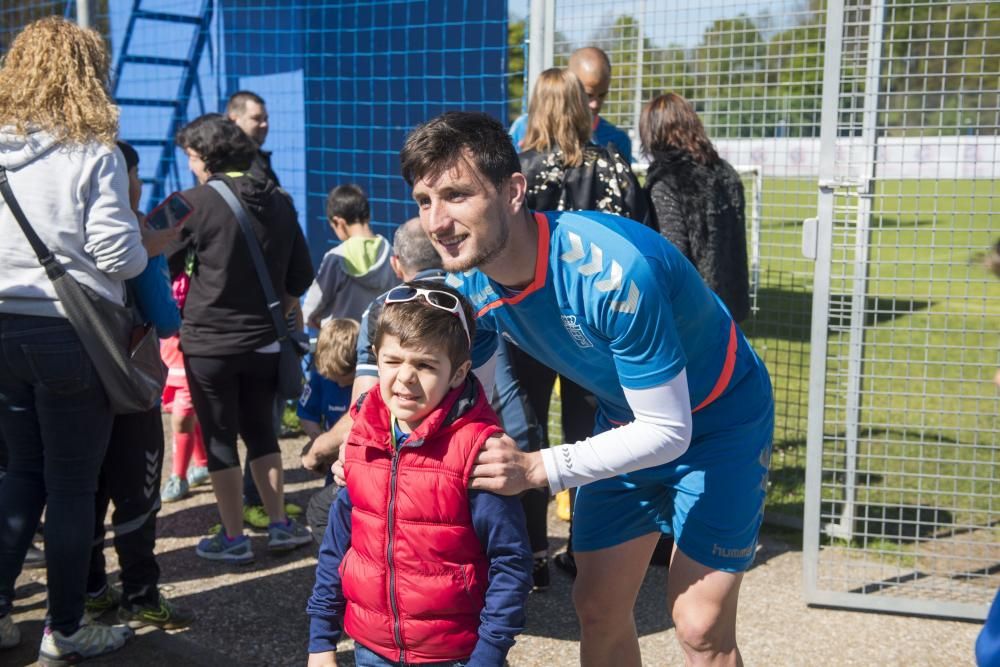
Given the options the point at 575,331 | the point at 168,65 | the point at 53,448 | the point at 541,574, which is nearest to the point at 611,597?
the point at 575,331

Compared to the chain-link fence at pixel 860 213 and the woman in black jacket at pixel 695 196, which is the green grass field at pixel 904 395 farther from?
the woman in black jacket at pixel 695 196

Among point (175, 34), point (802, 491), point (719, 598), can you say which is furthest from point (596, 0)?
point (175, 34)

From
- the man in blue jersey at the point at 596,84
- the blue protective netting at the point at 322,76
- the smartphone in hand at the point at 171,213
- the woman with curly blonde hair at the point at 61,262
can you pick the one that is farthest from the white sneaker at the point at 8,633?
the blue protective netting at the point at 322,76

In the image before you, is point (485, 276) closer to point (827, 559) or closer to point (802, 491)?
point (827, 559)

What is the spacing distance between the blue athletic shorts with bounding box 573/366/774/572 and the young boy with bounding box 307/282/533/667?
550 millimetres

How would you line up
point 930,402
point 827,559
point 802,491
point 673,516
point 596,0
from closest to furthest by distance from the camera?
1. point 673,516
2. point 827,559
3. point 596,0
4. point 802,491
5. point 930,402

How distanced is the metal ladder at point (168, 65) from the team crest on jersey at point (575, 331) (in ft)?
22.8

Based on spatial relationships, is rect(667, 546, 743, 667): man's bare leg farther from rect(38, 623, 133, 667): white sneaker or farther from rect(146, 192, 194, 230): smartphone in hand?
Answer: rect(146, 192, 194, 230): smartphone in hand

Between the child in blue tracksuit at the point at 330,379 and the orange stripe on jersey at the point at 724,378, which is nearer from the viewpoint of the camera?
the orange stripe on jersey at the point at 724,378

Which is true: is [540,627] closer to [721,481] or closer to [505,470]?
[721,481]

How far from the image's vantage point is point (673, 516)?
110 inches

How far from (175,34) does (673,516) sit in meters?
7.31

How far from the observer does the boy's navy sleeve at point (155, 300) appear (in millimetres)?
3779

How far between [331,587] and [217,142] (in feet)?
8.63
